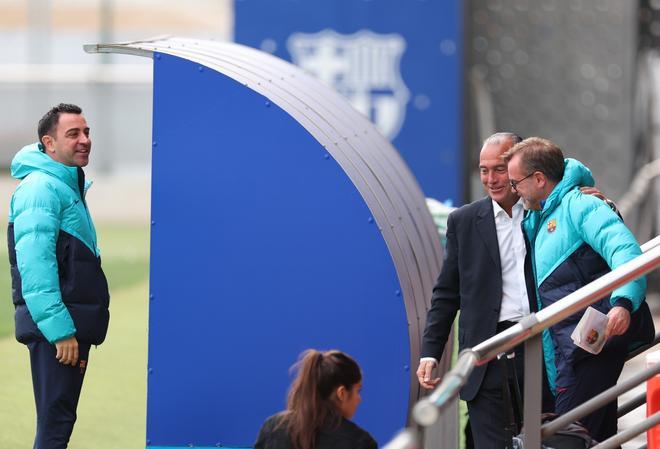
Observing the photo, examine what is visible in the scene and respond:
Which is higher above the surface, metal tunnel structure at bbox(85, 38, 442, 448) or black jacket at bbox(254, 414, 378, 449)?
metal tunnel structure at bbox(85, 38, 442, 448)

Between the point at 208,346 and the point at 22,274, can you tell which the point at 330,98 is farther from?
the point at 22,274

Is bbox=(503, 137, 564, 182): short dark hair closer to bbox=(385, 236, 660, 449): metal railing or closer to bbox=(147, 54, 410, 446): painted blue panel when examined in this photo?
bbox=(385, 236, 660, 449): metal railing

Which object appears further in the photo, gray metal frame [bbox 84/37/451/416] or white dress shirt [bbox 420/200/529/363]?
gray metal frame [bbox 84/37/451/416]

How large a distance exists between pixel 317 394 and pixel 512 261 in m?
1.36

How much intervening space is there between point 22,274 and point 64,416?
63cm

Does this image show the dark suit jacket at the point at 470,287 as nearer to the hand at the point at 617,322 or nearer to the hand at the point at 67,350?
the hand at the point at 617,322

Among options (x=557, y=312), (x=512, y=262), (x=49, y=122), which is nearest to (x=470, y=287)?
(x=512, y=262)

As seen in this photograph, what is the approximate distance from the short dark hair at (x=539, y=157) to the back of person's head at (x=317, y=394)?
4.19 feet

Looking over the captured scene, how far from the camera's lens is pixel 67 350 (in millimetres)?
5504

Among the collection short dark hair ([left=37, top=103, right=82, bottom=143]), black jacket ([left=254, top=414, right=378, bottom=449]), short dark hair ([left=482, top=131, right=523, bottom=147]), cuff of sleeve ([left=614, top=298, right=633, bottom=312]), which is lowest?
black jacket ([left=254, top=414, right=378, bottom=449])

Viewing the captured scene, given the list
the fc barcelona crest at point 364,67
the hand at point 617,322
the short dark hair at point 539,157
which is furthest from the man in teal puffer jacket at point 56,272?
the fc barcelona crest at point 364,67

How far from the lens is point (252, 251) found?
607 centimetres

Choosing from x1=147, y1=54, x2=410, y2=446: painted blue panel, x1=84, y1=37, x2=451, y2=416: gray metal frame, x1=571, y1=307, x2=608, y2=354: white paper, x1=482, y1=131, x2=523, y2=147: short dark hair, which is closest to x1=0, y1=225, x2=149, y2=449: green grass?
x1=147, y1=54, x2=410, y2=446: painted blue panel

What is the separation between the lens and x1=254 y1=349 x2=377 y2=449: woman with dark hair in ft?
14.2
